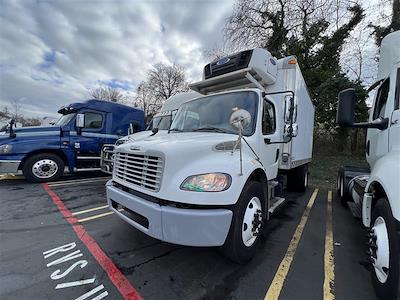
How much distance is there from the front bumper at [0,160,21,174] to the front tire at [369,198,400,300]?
341 inches

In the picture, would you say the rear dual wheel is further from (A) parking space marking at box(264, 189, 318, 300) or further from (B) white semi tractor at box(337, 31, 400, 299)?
(B) white semi tractor at box(337, 31, 400, 299)

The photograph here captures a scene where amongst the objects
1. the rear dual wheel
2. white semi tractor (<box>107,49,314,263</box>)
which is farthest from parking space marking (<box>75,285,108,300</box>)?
the rear dual wheel

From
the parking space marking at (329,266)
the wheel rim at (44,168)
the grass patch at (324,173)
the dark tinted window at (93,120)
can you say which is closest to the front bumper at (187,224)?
the parking space marking at (329,266)

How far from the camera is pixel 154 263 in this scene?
3.21m

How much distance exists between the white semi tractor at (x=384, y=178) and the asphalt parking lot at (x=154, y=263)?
0.53m

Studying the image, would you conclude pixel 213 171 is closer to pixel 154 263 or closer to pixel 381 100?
pixel 154 263

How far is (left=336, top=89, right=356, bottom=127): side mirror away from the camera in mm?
3355

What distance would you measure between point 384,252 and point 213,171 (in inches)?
73.0

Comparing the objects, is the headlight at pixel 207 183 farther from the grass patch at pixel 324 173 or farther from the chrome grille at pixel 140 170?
the grass patch at pixel 324 173

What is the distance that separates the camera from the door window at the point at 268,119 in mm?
4082

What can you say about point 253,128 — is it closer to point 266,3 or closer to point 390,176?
point 390,176

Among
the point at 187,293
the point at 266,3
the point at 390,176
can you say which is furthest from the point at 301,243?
the point at 266,3

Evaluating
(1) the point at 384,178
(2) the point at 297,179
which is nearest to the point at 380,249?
(1) the point at 384,178

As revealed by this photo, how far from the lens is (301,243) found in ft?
13.3
